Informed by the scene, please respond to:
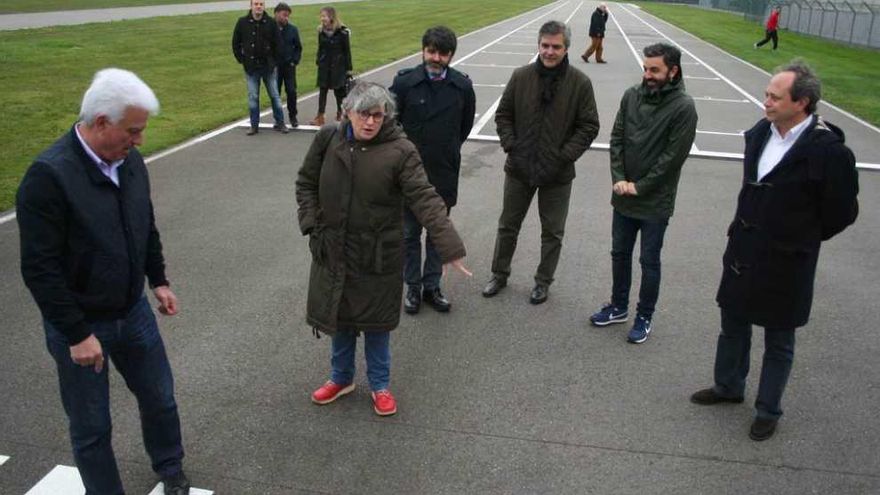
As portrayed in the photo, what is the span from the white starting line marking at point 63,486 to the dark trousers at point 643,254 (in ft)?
9.85

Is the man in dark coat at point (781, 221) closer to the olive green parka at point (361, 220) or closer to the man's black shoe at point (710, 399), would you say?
the man's black shoe at point (710, 399)

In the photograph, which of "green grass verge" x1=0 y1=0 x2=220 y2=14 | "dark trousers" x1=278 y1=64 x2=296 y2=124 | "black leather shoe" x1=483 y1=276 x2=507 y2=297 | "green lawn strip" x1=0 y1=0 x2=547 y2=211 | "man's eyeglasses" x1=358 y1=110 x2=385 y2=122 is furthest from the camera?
"green grass verge" x1=0 y1=0 x2=220 y2=14

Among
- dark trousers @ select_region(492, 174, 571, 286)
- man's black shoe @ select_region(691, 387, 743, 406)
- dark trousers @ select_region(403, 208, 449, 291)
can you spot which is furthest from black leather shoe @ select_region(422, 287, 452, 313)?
man's black shoe @ select_region(691, 387, 743, 406)

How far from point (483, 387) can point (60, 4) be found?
39.5m

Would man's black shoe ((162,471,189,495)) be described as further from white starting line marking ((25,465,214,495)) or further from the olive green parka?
the olive green parka

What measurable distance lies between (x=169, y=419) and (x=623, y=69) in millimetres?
19432

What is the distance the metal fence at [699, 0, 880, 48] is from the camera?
1171 inches

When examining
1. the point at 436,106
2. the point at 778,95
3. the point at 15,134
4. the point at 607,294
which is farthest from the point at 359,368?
the point at 15,134

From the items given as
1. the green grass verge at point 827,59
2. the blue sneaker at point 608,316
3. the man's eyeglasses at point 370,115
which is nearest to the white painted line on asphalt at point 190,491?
the man's eyeglasses at point 370,115

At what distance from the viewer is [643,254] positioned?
4.96 metres

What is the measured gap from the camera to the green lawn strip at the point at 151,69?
36.4ft

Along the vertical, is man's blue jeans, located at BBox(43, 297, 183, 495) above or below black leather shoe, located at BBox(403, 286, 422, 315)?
above

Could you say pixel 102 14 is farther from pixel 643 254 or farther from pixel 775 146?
pixel 775 146

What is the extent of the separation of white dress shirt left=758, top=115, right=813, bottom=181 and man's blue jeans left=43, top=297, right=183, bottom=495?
9.99 ft
